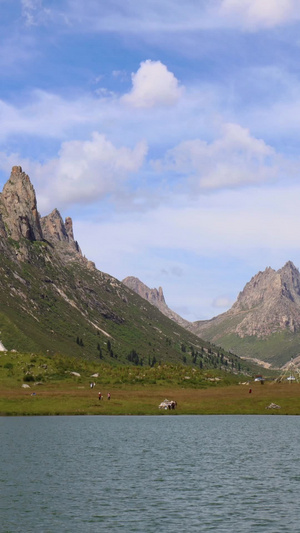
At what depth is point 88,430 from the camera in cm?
10994

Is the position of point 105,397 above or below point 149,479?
above

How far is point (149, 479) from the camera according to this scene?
61156mm

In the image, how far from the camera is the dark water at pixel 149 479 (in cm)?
4328

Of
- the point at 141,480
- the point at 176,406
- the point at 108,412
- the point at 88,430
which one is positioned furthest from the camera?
the point at 176,406

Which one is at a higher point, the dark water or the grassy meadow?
the grassy meadow

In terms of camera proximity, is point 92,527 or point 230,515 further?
point 230,515

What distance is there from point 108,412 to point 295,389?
6407 cm

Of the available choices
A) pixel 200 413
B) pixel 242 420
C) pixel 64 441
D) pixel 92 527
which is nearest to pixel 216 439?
pixel 64 441

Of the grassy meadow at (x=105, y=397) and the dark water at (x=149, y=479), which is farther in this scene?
the grassy meadow at (x=105, y=397)

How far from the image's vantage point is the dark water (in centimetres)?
4328

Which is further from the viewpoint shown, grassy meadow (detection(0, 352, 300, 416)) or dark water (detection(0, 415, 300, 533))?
grassy meadow (detection(0, 352, 300, 416))

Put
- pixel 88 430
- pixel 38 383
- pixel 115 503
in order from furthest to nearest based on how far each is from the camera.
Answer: pixel 38 383, pixel 88 430, pixel 115 503

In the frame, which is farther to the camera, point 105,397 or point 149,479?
point 105,397

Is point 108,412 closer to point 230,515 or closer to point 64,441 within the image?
point 64,441
